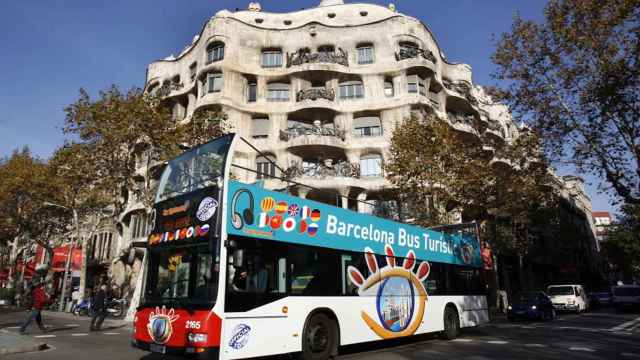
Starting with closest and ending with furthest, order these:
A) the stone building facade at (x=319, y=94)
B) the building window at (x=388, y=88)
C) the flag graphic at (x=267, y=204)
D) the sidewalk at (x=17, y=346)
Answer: the flag graphic at (x=267, y=204) → the sidewalk at (x=17, y=346) → the stone building facade at (x=319, y=94) → the building window at (x=388, y=88)

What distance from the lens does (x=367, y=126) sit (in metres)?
31.8

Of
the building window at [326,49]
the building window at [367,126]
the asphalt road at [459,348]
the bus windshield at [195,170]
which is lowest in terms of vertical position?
the asphalt road at [459,348]

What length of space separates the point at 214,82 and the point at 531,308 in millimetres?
25244

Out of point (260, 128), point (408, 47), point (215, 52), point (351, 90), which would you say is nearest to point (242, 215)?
point (260, 128)

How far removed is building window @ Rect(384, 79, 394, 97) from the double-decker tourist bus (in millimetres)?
22372

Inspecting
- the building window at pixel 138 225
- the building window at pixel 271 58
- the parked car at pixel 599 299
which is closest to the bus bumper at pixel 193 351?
the building window at pixel 138 225

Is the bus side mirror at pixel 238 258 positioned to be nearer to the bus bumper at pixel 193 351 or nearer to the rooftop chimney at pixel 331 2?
the bus bumper at pixel 193 351

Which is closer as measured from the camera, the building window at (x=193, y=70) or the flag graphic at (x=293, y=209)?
the flag graphic at (x=293, y=209)

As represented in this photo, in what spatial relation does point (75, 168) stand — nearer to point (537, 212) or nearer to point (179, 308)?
point (179, 308)

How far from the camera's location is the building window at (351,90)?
1284 inches

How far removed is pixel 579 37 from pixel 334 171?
16565 millimetres

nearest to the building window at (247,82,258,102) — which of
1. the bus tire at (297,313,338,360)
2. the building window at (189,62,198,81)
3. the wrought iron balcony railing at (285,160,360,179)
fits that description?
the building window at (189,62,198,81)

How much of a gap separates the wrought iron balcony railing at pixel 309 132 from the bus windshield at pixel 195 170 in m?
20.9

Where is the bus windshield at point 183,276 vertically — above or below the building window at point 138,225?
below
